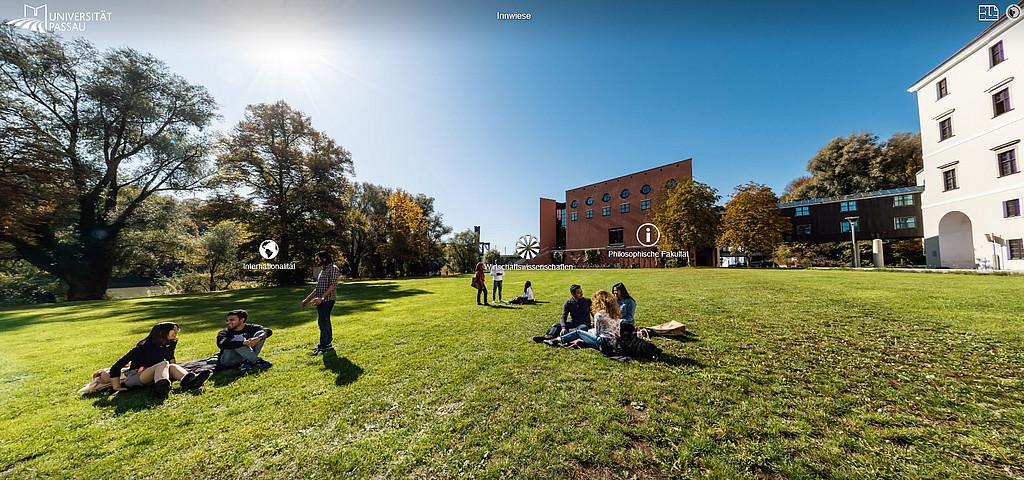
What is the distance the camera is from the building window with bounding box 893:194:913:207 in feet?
108

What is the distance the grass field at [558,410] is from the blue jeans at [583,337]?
26 centimetres

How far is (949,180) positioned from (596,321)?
38526mm

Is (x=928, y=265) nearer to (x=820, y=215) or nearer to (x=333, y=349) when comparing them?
(x=820, y=215)

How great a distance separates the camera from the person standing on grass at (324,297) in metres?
6.57

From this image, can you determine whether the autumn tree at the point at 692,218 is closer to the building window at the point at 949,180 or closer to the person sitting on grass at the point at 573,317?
the building window at the point at 949,180

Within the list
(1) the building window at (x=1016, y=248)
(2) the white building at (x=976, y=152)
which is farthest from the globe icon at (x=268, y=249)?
Answer: (1) the building window at (x=1016, y=248)

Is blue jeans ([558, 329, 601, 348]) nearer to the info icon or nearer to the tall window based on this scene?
the info icon

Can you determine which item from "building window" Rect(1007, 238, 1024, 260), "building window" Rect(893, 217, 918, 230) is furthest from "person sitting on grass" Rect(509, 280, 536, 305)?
"building window" Rect(893, 217, 918, 230)

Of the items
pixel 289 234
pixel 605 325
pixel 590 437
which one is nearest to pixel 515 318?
pixel 605 325

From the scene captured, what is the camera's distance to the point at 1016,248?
785 inches

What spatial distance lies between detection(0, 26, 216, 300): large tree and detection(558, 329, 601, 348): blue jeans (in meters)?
27.9

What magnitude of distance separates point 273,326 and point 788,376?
40.4 ft

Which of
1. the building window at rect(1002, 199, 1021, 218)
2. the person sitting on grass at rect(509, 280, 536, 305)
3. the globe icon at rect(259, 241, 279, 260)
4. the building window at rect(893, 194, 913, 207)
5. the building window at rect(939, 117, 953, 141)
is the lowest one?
the person sitting on grass at rect(509, 280, 536, 305)

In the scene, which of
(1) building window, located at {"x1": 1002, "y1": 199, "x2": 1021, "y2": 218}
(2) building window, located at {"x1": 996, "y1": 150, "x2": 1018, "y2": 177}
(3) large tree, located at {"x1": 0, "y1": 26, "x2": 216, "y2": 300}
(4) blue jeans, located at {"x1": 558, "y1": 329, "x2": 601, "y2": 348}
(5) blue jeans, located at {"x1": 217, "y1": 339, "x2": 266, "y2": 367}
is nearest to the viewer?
(5) blue jeans, located at {"x1": 217, "y1": 339, "x2": 266, "y2": 367}
